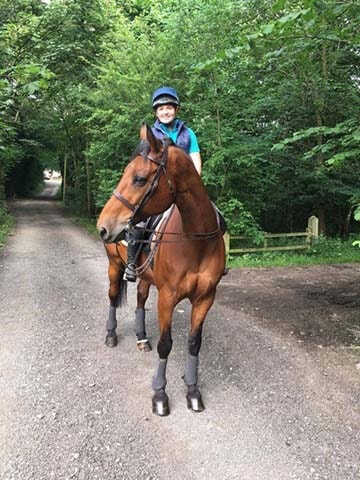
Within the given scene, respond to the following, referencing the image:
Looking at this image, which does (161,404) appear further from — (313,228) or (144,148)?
(313,228)

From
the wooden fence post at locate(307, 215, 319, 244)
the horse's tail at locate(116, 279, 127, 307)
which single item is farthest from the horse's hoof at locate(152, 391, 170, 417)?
the wooden fence post at locate(307, 215, 319, 244)

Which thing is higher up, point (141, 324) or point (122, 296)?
point (122, 296)

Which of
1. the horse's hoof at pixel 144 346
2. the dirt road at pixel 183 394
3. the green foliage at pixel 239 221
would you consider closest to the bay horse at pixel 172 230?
the dirt road at pixel 183 394

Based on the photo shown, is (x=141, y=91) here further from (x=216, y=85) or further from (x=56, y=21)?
(x=56, y=21)

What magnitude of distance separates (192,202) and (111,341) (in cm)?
251

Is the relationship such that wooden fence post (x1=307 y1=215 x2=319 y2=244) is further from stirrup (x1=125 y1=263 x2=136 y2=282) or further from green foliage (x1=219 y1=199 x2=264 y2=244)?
stirrup (x1=125 y1=263 x2=136 y2=282)

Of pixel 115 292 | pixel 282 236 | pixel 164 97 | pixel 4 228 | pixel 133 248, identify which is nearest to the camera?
pixel 164 97

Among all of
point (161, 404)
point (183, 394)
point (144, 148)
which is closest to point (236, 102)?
point (144, 148)

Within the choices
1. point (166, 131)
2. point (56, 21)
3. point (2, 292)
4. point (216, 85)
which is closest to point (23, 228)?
point (56, 21)

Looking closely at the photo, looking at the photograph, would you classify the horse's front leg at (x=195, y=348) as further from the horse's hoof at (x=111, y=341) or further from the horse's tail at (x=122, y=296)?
the horse's tail at (x=122, y=296)

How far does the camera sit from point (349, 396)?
3.73 metres

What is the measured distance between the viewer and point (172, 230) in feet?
11.2

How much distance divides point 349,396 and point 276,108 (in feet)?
26.7

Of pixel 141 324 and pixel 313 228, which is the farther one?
pixel 313 228
